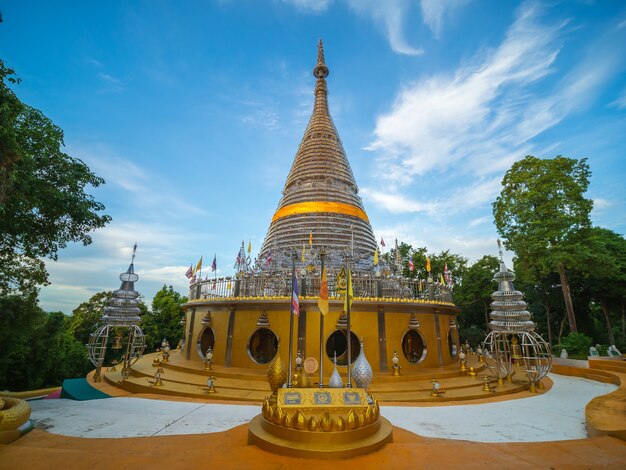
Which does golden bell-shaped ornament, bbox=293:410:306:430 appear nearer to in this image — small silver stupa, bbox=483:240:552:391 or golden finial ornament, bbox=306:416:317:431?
golden finial ornament, bbox=306:416:317:431

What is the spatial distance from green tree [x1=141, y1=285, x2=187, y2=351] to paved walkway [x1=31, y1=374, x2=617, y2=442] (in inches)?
766

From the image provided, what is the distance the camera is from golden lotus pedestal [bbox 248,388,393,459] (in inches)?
189

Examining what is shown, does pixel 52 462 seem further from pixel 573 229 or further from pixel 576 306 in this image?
pixel 576 306

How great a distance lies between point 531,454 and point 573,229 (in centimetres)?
2089

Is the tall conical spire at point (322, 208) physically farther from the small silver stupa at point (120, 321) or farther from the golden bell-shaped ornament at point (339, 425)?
the golden bell-shaped ornament at point (339, 425)

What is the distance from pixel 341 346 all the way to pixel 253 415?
9.36 meters

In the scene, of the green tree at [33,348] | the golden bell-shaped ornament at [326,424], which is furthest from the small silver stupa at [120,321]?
the golden bell-shaped ornament at [326,424]

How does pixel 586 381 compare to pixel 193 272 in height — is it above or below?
below

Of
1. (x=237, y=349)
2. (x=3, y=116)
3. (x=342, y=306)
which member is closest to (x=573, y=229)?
(x=342, y=306)

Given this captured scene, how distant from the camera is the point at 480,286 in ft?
93.8

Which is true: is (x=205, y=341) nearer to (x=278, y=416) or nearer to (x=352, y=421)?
(x=278, y=416)

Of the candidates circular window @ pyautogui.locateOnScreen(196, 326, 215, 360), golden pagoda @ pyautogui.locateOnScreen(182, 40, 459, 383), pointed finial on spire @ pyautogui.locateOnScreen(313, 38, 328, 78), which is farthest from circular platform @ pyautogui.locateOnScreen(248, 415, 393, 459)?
pointed finial on spire @ pyautogui.locateOnScreen(313, 38, 328, 78)

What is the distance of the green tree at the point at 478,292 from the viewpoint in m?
28.1

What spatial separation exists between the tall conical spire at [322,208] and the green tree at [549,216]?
10.3 m
